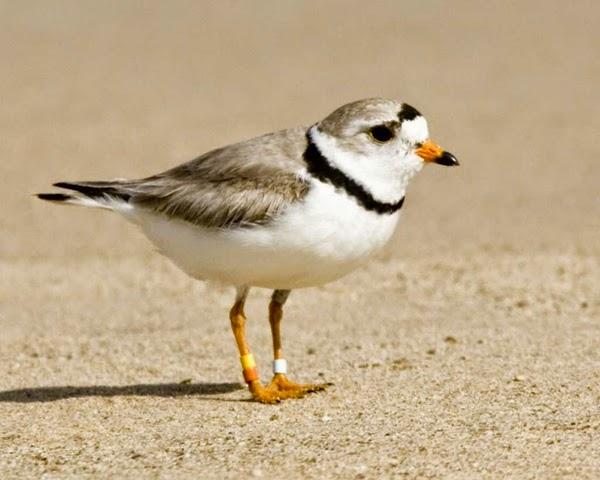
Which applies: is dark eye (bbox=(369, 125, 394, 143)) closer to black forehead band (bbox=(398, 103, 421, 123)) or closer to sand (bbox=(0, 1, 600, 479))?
black forehead band (bbox=(398, 103, 421, 123))

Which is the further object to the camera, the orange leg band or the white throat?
the orange leg band

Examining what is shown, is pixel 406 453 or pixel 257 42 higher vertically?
pixel 257 42

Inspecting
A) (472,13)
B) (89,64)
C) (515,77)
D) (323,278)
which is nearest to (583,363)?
(323,278)

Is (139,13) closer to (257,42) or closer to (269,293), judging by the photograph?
(257,42)

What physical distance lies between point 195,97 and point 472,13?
5.16 m

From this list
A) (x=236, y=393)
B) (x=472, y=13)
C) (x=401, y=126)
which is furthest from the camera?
(x=472, y=13)

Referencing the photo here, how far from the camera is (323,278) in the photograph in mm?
6375

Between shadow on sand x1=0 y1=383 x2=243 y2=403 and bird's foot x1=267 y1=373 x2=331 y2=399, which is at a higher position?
bird's foot x1=267 y1=373 x2=331 y2=399

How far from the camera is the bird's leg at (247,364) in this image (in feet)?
21.6

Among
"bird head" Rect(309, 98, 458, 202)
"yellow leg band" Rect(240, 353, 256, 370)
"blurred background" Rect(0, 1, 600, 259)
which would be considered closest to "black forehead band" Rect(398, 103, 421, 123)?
"bird head" Rect(309, 98, 458, 202)

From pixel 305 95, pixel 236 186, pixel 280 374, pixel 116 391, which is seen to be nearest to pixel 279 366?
pixel 280 374

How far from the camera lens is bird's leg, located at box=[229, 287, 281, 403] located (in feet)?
21.6

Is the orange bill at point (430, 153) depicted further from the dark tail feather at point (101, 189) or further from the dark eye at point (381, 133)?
the dark tail feather at point (101, 189)

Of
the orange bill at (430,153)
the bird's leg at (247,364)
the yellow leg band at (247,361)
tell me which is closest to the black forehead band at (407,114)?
the orange bill at (430,153)
